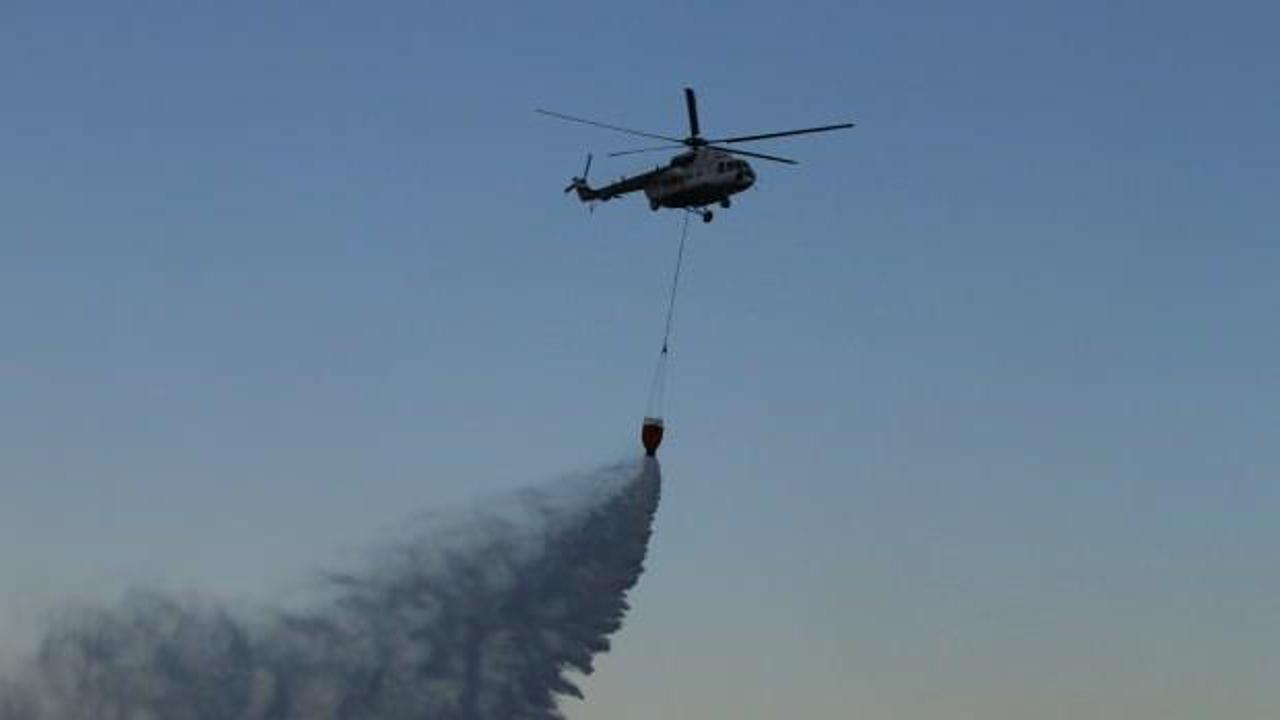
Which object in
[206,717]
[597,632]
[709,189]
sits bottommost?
[206,717]

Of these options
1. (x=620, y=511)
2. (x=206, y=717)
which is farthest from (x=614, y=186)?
(x=206, y=717)

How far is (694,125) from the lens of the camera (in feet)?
285

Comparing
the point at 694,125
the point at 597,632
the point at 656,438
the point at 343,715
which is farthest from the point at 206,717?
the point at 694,125

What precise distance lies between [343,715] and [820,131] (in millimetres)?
38642

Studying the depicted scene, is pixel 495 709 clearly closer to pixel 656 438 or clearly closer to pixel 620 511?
pixel 620 511

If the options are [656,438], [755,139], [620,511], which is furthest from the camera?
[755,139]

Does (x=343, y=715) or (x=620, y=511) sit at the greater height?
(x=620, y=511)

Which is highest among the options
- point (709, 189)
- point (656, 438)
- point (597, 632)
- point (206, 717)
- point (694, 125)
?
point (694, 125)

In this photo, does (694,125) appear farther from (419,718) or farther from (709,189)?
(419,718)

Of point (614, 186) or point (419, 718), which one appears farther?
point (614, 186)

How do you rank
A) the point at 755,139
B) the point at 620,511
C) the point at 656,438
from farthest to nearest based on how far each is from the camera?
the point at 755,139
the point at 620,511
the point at 656,438

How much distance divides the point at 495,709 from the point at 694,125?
3409 cm

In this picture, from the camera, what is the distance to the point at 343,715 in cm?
7881

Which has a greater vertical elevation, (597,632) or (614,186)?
(614,186)
